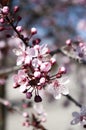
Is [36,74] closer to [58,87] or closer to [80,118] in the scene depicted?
[58,87]

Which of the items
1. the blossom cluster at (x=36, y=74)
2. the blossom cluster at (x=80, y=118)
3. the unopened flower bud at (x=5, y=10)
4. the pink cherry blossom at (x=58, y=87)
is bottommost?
the blossom cluster at (x=80, y=118)

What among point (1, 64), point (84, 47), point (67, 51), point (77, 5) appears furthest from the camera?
point (77, 5)

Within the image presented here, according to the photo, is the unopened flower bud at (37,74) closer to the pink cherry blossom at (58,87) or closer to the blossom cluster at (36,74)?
the blossom cluster at (36,74)

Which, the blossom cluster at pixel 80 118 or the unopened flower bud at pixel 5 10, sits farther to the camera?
the blossom cluster at pixel 80 118

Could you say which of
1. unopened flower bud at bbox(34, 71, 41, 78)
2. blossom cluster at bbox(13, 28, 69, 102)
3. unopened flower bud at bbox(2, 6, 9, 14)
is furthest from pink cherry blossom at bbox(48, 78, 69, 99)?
unopened flower bud at bbox(2, 6, 9, 14)

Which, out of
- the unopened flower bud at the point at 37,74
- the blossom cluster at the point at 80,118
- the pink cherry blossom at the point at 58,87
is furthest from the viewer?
the blossom cluster at the point at 80,118

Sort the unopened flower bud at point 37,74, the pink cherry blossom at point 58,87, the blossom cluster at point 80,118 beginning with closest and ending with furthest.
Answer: the unopened flower bud at point 37,74
the pink cherry blossom at point 58,87
the blossom cluster at point 80,118

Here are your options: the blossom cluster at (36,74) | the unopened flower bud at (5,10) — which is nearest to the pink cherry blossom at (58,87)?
the blossom cluster at (36,74)

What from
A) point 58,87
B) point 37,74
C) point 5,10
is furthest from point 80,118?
point 5,10

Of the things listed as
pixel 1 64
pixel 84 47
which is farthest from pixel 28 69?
pixel 1 64

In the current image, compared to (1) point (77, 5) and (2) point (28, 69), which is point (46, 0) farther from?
(2) point (28, 69)

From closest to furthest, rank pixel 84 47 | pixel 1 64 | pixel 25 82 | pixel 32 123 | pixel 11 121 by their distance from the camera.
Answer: pixel 25 82
pixel 84 47
pixel 32 123
pixel 1 64
pixel 11 121
